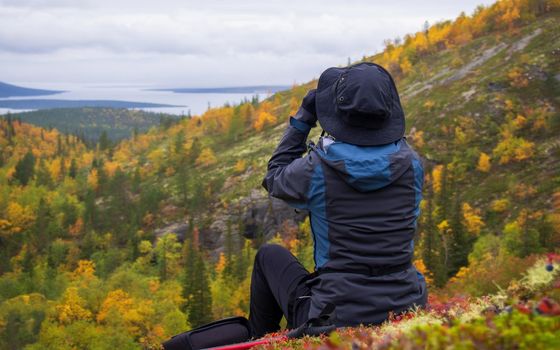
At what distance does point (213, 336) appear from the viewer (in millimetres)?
6102

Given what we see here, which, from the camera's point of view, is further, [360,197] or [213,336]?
[213,336]

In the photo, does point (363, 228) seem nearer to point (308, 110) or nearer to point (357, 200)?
point (357, 200)

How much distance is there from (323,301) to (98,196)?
7148 inches

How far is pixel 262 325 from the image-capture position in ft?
20.6

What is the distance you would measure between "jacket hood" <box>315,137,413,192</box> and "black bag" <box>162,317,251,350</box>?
2281 mm

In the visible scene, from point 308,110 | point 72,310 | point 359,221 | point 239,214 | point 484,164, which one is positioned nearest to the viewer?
point 359,221

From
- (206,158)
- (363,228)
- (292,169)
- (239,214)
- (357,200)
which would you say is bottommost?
(239,214)

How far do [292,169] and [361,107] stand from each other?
90cm

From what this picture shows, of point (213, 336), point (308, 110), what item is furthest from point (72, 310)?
point (308, 110)

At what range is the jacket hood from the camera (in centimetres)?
503

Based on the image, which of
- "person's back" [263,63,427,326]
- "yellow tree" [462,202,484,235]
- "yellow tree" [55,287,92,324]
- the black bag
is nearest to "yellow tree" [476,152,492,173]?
"yellow tree" [462,202,484,235]

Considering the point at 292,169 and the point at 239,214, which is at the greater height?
the point at 292,169

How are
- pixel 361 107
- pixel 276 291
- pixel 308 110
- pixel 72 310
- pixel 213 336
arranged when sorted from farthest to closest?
pixel 72 310 < pixel 213 336 < pixel 276 291 < pixel 308 110 < pixel 361 107

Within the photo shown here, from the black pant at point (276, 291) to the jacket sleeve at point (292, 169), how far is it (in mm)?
886
